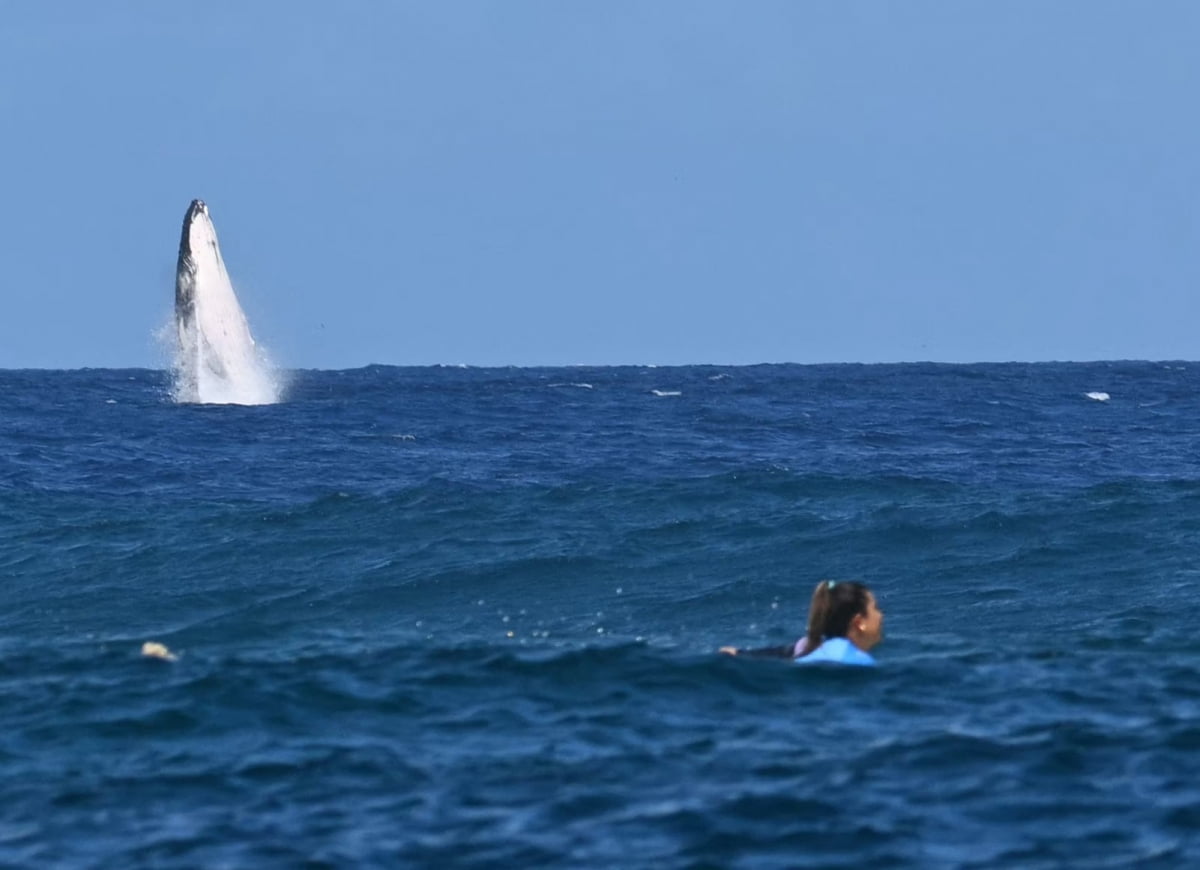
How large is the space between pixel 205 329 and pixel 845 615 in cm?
4885

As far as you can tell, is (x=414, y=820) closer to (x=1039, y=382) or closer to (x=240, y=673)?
(x=240, y=673)

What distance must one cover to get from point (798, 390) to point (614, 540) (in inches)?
1649

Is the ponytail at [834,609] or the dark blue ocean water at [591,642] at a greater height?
the ponytail at [834,609]

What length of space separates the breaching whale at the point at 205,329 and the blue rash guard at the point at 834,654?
151 feet

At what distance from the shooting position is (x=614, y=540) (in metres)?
26.4

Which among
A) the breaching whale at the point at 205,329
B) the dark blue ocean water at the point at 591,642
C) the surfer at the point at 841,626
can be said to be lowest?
the dark blue ocean water at the point at 591,642

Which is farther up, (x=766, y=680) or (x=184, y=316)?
(x=184, y=316)

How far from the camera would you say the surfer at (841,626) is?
1251cm

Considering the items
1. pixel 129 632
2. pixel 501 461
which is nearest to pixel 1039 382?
Result: pixel 501 461

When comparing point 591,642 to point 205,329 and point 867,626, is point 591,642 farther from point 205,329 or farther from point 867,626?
point 205,329

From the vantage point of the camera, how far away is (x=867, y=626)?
41.5ft

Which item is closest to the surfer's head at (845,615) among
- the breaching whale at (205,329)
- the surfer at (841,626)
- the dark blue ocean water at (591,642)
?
the surfer at (841,626)

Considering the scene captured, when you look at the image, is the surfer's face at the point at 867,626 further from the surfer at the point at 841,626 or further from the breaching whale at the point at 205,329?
the breaching whale at the point at 205,329

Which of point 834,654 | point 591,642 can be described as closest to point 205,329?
point 591,642
